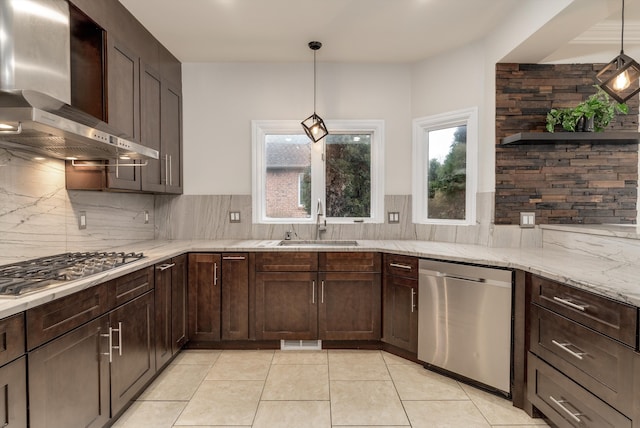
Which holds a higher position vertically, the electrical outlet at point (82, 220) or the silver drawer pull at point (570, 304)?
the electrical outlet at point (82, 220)

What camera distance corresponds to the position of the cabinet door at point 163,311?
236 cm

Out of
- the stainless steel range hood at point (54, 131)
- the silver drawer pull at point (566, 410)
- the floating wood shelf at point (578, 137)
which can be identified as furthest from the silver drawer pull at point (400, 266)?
the stainless steel range hood at point (54, 131)

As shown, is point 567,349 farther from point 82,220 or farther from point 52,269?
point 82,220

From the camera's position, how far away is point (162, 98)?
2.98 meters

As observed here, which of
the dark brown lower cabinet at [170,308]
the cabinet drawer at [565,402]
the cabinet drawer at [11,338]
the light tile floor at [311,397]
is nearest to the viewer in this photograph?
the cabinet drawer at [11,338]

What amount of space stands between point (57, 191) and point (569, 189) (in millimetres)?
3874

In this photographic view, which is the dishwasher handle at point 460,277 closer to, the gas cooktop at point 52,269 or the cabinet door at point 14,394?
the gas cooktop at point 52,269

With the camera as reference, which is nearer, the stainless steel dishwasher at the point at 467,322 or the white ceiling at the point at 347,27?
the stainless steel dishwasher at the point at 467,322

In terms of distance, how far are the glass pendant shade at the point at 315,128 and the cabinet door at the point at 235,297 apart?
Result: 1271 mm

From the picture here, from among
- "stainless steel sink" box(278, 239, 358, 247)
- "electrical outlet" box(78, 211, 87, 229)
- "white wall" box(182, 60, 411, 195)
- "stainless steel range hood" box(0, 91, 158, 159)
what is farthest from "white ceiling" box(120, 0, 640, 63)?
"stainless steel sink" box(278, 239, 358, 247)

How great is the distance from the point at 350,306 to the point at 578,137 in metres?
2.22

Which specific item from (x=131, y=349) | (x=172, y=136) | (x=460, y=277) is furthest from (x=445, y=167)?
(x=131, y=349)

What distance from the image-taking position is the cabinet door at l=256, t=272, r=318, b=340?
9.44ft

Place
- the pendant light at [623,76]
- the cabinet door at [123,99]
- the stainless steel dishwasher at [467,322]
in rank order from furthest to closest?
the cabinet door at [123,99], the stainless steel dishwasher at [467,322], the pendant light at [623,76]
